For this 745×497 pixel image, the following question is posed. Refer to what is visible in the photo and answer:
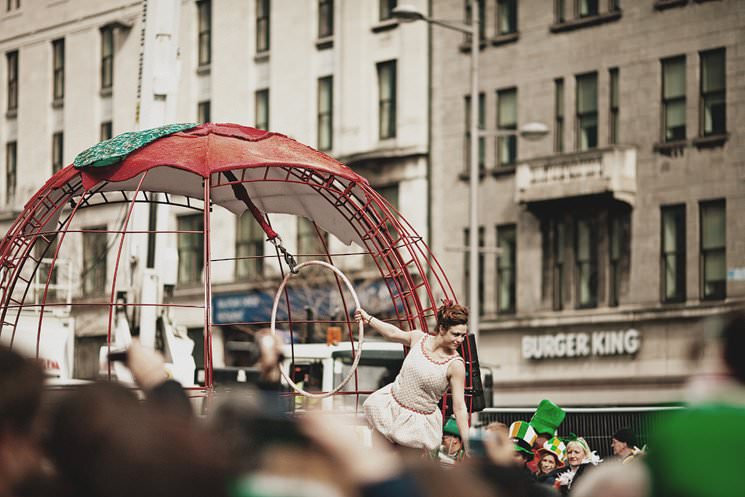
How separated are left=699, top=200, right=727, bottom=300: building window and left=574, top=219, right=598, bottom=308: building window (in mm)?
2973

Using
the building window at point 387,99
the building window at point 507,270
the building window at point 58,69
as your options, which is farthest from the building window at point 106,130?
the building window at point 507,270

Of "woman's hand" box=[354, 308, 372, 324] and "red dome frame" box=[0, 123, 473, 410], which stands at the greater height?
"red dome frame" box=[0, 123, 473, 410]

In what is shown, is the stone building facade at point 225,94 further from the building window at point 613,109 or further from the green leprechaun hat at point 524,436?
the green leprechaun hat at point 524,436

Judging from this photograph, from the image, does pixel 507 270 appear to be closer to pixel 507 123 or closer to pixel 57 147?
pixel 507 123

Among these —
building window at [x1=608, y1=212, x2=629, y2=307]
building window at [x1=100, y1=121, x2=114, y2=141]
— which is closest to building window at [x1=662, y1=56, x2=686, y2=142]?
building window at [x1=608, y1=212, x2=629, y2=307]

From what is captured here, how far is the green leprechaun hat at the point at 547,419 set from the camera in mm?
13094

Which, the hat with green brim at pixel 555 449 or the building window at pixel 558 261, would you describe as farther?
the building window at pixel 558 261

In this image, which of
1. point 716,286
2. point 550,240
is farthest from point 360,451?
point 550,240

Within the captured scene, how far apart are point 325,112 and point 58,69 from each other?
427 inches

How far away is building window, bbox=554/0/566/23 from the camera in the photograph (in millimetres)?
37469

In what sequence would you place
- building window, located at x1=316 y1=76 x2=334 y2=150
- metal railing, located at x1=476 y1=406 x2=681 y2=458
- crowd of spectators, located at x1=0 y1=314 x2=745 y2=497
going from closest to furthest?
crowd of spectators, located at x1=0 y1=314 x2=745 y2=497 < metal railing, located at x1=476 y1=406 x2=681 y2=458 < building window, located at x1=316 y1=76 x2=334 y2=150

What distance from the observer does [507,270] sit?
3853 centimetres

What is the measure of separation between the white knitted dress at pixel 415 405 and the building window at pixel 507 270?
93.1 feet

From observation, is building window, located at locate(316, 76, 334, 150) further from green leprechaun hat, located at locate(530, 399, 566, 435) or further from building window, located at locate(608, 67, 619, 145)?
green leprechaun hat, located at locate(530, 399, 566, 435)
